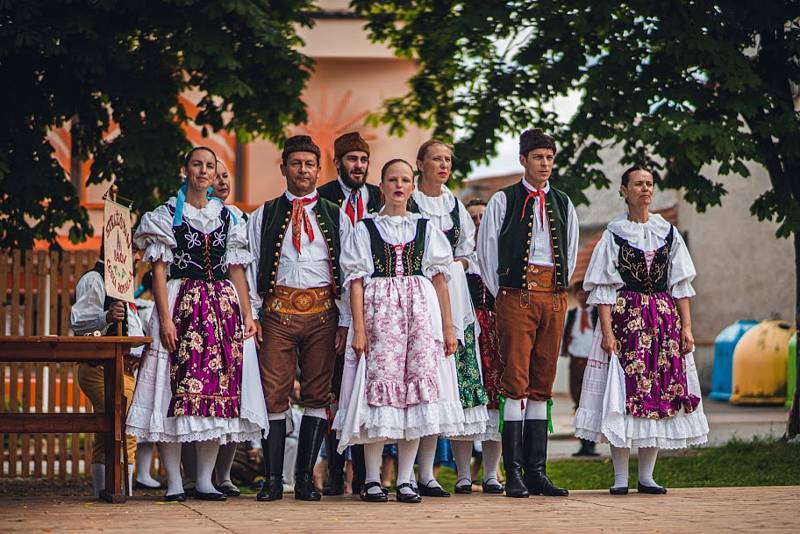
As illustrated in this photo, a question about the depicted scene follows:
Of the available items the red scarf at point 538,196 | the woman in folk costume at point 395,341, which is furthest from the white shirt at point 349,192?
the red scarf at point 538,196

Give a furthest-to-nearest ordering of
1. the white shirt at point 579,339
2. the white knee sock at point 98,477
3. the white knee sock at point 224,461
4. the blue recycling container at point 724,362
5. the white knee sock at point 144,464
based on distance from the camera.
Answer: the blue recycling container at point 724,362
the white shirt at point 579,339
the white knee sock at point 144,464
the white knee sock at point 98,477
the white knee sock at point 224,461

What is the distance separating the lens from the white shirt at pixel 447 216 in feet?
24.4

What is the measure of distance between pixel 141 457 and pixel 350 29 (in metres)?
11.3

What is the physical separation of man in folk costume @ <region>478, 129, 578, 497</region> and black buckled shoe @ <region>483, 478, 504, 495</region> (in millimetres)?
200

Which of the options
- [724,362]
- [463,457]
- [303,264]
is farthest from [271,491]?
[724,362]

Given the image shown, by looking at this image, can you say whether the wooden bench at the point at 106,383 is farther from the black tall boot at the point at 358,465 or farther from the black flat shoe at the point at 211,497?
the black tall boot at the point at 358,465

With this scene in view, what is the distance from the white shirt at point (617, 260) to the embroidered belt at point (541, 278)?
256 millimetres

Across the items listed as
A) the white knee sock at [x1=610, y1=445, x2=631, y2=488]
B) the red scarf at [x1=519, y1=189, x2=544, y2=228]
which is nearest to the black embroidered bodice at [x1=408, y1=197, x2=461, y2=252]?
the red scarf at [x1=519, y1=189, x2=544, y2=228]

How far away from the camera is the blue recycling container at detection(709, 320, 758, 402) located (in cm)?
2072

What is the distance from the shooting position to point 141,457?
1023cm

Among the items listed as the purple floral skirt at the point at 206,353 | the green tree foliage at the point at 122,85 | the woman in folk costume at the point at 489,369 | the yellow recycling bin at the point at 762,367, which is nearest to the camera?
the purple floral skirt at the point at 206,353

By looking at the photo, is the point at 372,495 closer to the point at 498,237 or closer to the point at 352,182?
the point at 498,237

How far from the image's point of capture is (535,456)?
7.32m

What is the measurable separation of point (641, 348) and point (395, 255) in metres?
1.60
